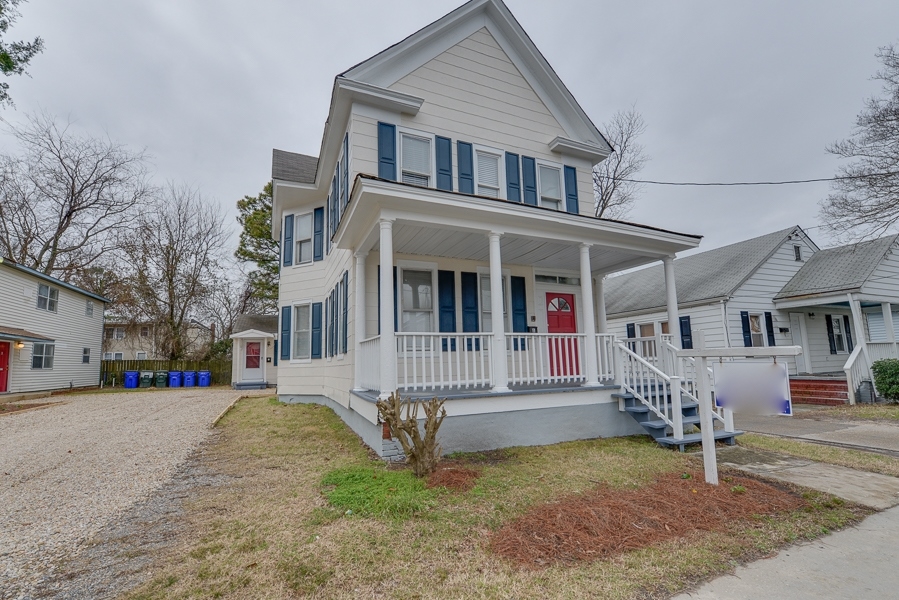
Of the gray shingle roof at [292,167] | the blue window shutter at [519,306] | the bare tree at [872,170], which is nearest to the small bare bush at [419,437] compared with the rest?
the blue window shutter at [519,306]

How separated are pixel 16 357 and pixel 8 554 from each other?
1696cm

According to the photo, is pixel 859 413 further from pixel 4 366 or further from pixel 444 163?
pixel 4 366

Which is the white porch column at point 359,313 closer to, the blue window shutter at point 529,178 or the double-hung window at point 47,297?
the blue window shutter at point 529,178

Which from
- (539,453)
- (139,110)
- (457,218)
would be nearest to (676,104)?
(457,218)

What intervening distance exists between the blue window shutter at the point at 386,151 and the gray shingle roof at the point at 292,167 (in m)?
4.31

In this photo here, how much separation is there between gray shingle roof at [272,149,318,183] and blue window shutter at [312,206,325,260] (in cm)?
86

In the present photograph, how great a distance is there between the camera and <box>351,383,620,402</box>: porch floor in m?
5.62

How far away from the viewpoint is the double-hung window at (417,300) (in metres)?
7.65

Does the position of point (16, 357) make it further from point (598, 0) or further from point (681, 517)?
point (598, 0)

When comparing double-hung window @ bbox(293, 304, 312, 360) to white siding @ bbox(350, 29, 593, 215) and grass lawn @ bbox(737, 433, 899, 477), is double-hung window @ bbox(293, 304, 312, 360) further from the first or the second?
grass lawn @ bbox(737, 433, 899, 477)

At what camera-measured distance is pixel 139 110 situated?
21.1m

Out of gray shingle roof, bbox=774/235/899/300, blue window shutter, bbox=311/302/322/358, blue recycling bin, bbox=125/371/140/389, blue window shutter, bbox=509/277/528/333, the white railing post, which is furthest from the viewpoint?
blue recycling bin, bbox=125/371/140/389

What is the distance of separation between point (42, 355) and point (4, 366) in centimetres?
174

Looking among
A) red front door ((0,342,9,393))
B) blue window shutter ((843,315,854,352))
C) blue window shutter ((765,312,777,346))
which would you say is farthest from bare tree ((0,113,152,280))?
blue window shutter ((843,315,854,352))
